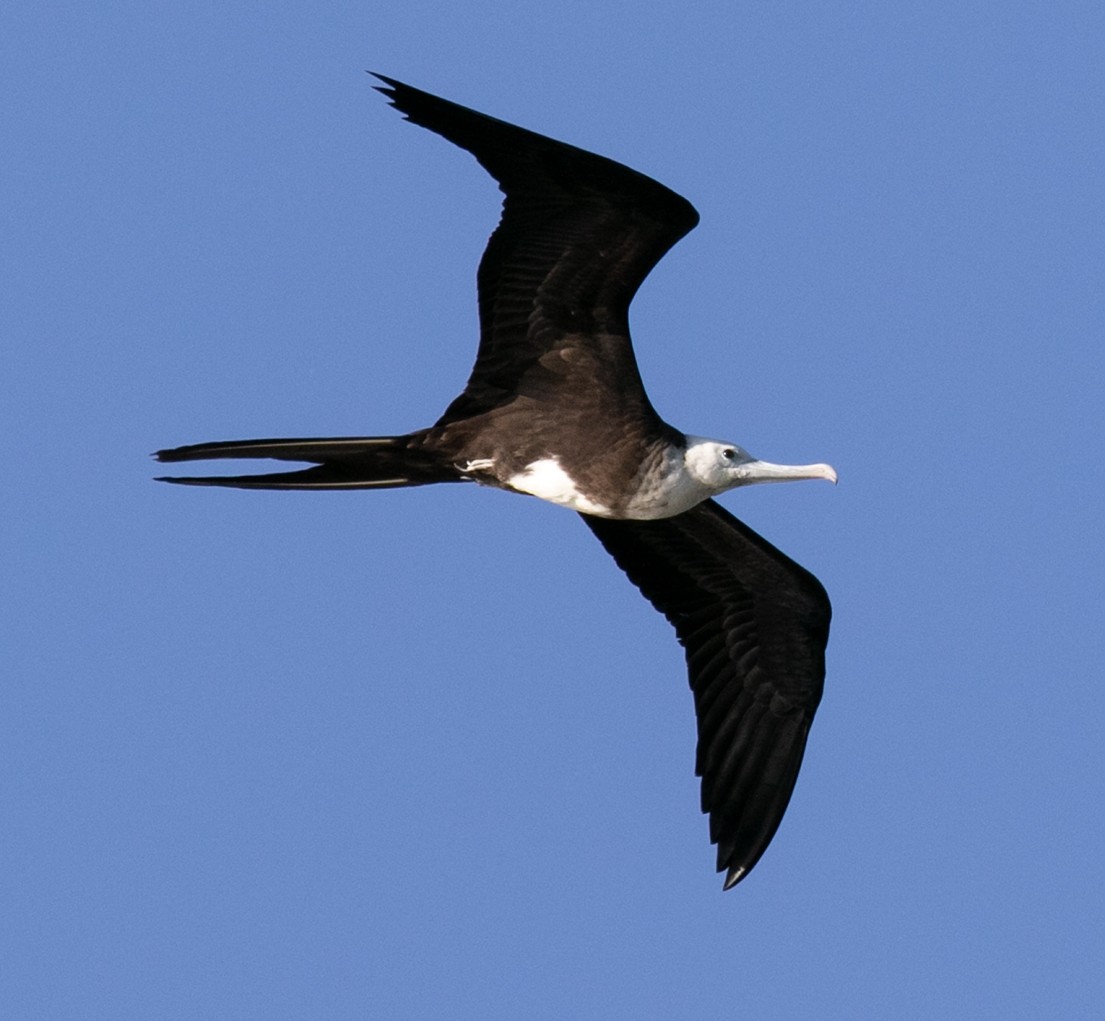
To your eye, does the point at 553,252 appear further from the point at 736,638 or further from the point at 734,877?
the point at 734,877

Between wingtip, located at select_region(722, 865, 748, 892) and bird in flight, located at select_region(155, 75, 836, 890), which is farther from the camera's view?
wingtip, located at select_region(722, 865, 748, 892)

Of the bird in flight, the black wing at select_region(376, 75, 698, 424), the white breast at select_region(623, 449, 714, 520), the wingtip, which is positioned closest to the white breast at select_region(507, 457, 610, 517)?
the bird in flight

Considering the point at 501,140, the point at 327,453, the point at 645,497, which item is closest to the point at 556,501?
the point at 645,497

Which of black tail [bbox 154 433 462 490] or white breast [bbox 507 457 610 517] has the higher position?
black tail [bbox 154 433 462 490]

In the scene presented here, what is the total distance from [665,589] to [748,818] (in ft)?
3.12

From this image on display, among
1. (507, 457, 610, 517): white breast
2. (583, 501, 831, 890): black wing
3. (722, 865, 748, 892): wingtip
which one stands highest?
(507, 457, 610, 517): white breast

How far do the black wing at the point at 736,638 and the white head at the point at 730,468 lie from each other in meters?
0.60

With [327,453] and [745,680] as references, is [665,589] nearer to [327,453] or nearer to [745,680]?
[745,680]

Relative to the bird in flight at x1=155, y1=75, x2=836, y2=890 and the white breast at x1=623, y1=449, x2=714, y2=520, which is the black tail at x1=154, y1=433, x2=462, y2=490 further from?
the white breast at x1=623, y1=449, x2=714, y2=520

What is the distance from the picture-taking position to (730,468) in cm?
759

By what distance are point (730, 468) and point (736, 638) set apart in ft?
3.80

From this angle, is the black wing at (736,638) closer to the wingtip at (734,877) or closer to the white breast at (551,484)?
the wingtip at (734,877)

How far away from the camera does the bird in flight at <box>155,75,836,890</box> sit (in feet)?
22.9

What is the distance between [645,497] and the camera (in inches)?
294
